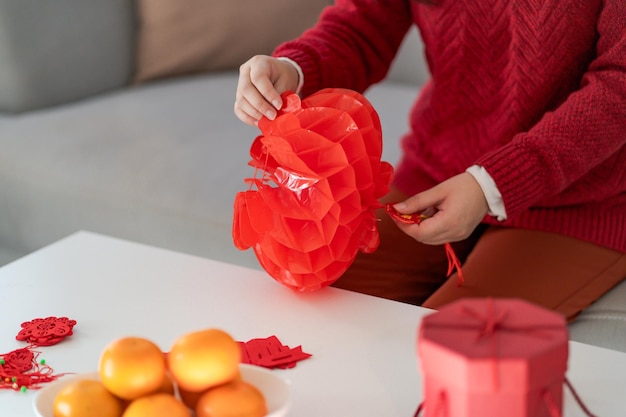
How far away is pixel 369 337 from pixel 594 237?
413mm

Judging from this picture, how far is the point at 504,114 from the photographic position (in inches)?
42.4

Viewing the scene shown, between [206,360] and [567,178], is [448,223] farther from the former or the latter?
[206,360]

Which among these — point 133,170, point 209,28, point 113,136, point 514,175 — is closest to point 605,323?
point 514,175

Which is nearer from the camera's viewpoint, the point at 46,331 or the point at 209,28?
the point at 46,331

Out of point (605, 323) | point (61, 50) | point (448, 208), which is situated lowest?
point (605, 323)

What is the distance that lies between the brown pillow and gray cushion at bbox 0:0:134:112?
6 centimetres

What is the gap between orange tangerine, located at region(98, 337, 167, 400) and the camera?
0.58 m

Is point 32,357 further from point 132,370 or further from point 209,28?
point 209,28

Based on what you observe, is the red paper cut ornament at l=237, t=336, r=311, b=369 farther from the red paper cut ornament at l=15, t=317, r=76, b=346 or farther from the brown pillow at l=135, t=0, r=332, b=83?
the brown pillow at l=135, t=0, r=332, b=83

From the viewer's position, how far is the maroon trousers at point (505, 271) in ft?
3.34

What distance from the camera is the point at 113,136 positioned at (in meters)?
1.59

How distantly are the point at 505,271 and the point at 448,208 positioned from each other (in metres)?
0.18

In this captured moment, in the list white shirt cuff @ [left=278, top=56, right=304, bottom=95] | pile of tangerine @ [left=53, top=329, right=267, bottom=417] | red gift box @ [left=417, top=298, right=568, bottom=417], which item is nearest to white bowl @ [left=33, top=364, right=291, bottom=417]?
pile of tangerine @ [left=53, top=329, right=267, bottom=417]

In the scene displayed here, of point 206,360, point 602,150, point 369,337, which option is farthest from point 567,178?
point 206,360
